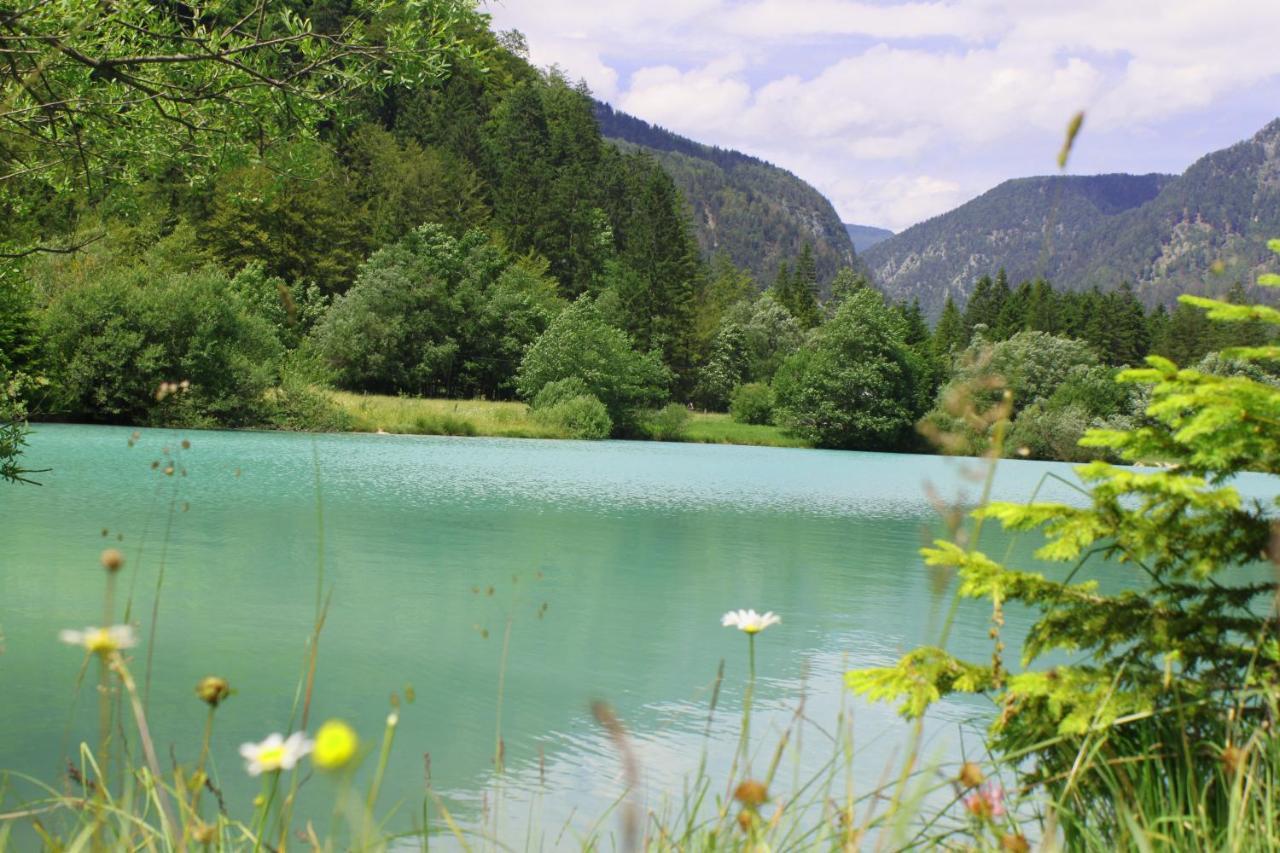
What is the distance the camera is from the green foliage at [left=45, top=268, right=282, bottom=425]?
26.6m

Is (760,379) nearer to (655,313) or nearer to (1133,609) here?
(655,313)

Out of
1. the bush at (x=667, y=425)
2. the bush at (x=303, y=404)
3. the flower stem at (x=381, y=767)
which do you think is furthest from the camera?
the bush at (x=667, y=425)

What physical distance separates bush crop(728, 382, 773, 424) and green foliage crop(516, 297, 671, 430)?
320 inches

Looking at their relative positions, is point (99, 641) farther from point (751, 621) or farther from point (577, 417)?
point (577, 417)

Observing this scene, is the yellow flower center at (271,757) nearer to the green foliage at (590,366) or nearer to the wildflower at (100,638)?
the wildflower at (100,638)

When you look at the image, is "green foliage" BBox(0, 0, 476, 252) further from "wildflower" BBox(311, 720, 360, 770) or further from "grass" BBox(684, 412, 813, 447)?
"grass" BBox(684, 412, 813, 447)

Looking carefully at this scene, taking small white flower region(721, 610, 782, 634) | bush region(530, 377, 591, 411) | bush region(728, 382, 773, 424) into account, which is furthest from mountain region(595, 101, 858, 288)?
small white flower region(721, 610, 782, 634)

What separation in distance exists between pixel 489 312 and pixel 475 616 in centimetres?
3816

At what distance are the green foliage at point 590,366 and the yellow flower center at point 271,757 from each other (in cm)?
3920

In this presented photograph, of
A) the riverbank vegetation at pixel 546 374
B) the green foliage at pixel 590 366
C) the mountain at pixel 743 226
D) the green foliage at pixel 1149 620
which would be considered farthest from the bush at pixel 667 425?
the mountain at pixel 743 226

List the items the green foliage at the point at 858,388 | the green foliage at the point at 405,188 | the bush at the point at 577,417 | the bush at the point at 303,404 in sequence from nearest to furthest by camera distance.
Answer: the bush at the point at 303,404 < the bush at the point at 577,417 < the green foliage at the point at 858,388 < the green foliage at the point at 405,188

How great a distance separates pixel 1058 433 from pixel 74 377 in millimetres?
31590

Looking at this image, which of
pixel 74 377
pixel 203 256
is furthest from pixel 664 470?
pixel 203 256

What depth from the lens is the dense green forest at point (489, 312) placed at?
27.8 m
